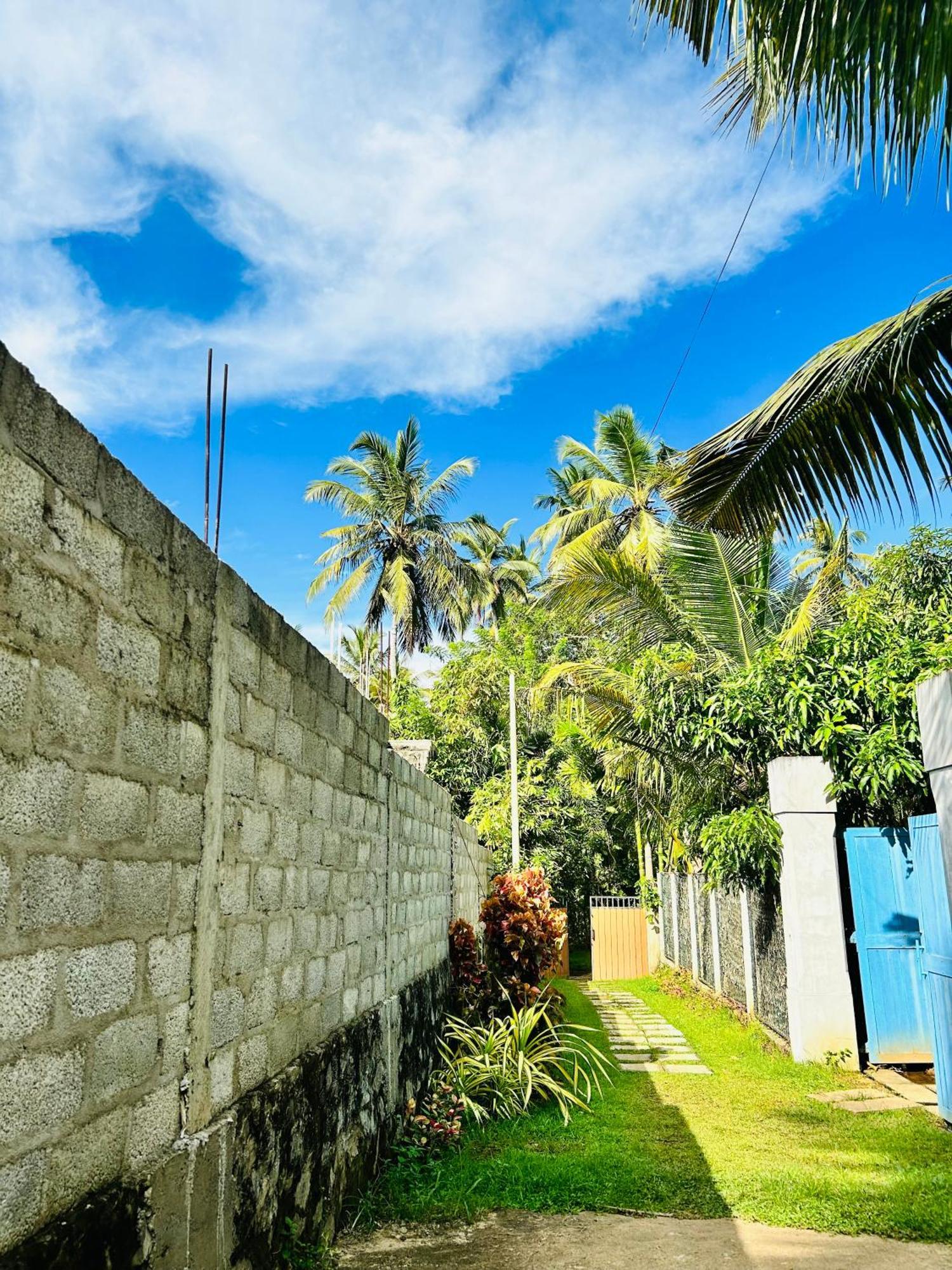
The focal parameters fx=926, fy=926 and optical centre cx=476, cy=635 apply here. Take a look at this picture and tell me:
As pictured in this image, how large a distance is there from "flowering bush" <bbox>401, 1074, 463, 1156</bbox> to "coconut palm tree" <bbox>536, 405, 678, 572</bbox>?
1221 centimetres

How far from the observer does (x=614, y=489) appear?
20.4 m

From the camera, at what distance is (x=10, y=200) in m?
3.41

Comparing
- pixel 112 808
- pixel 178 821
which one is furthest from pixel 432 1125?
pixel 112 808

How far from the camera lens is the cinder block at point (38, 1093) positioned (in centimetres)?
171

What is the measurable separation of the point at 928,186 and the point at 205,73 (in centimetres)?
365

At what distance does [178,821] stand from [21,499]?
3.47 ft

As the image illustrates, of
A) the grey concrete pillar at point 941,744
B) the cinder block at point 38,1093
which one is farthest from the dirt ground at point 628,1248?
the cinder block at point 38,1093

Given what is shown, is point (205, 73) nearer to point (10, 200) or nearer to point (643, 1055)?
point (10, 200)

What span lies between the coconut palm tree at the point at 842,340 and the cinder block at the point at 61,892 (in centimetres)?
364

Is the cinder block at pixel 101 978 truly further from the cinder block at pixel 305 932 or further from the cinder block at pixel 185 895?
the cinder block at pixel 305 932

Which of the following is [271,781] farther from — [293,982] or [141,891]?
[141,891]

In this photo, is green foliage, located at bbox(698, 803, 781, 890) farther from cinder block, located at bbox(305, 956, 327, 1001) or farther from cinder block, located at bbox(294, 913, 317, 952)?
cinder block, located at bbox(294, 913, 317, 952)

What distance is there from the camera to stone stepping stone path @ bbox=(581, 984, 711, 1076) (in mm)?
8430

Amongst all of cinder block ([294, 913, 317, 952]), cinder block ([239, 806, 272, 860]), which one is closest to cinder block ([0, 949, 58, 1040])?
cinder block ([239, 806, 272, 860])
